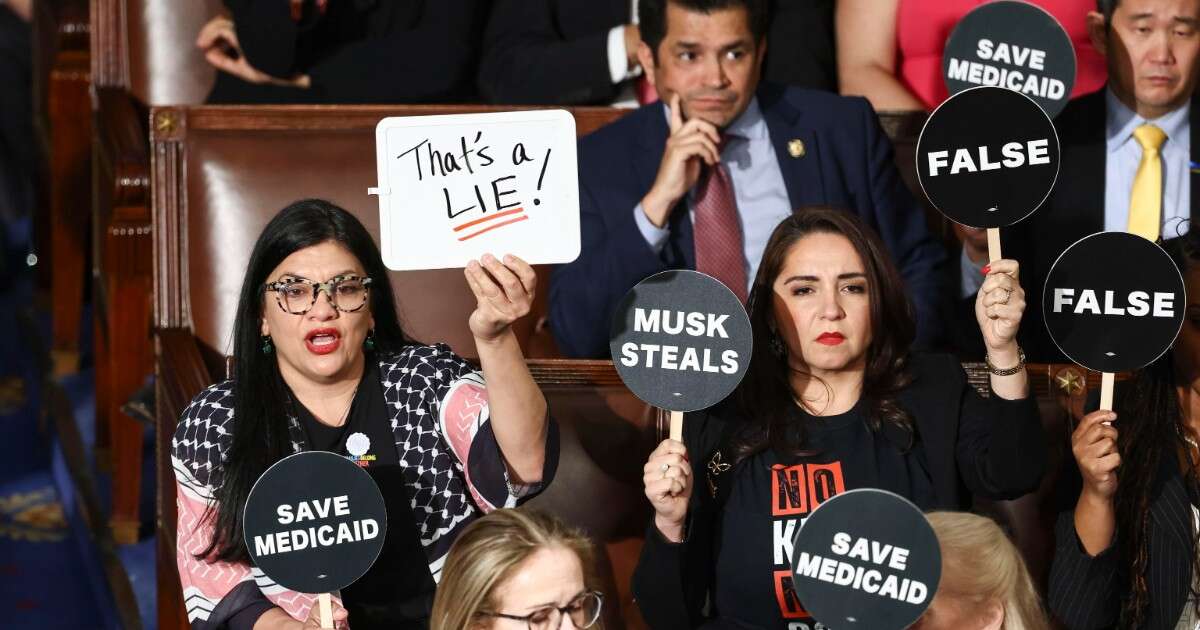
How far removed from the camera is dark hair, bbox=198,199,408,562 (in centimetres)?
206

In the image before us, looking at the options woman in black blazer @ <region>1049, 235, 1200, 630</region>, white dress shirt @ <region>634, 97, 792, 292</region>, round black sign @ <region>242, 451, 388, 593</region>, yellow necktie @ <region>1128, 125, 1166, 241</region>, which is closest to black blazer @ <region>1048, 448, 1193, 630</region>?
woman in black blazer @ <region>1049, 235, 1200, 630</region>

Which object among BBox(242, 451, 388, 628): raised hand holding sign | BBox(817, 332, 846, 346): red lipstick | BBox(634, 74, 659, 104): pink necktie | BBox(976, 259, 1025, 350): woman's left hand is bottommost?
BBox(242, 451, 388, 628): raised hand holding sign

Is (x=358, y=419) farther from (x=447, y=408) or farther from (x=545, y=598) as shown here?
(x=545, y=598)

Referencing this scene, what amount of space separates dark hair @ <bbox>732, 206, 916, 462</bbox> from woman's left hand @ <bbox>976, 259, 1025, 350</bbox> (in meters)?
0.16

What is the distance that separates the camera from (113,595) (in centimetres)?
288

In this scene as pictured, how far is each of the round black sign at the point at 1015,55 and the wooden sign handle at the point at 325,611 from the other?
1274mm

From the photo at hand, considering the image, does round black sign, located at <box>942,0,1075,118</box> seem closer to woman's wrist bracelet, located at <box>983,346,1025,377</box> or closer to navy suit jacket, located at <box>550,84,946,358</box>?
navy suit jacket, located at <box>550,84,946,358</box>

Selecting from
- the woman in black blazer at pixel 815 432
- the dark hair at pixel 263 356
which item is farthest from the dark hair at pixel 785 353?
the dark hair at pixel 263 356

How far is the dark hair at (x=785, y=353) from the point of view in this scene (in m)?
2.19

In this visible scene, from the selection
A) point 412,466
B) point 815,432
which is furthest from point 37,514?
point 815,432

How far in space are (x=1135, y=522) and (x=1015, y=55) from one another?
0.75m

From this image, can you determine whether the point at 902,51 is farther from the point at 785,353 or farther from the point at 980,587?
the point at 980,587

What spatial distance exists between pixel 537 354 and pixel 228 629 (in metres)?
0.88

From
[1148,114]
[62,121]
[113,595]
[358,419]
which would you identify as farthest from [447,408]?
[62,121]
